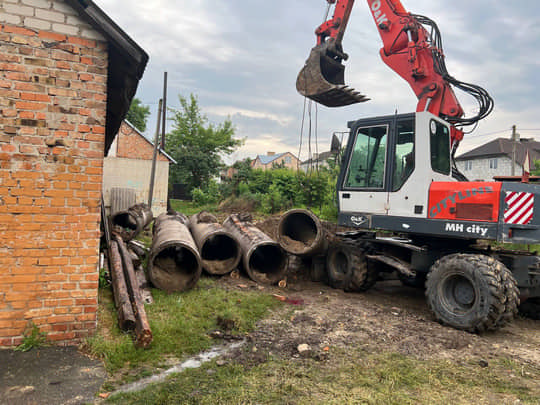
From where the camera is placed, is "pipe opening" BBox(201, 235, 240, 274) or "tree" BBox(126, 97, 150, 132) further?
"tree" BBox(126, 97, 150, 132)

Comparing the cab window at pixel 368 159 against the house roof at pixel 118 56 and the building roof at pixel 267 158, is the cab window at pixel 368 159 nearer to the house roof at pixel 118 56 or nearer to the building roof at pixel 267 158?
the house roof at pixel 118 56

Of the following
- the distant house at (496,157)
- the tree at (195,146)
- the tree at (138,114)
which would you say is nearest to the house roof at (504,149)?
the distant house at (496,157)

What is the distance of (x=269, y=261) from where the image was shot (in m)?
8.75

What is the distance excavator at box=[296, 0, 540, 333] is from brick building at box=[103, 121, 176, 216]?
17110 mm

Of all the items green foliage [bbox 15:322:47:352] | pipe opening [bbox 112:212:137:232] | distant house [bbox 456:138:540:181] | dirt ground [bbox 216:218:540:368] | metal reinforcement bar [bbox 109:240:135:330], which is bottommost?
dirt ground [bbox 216:218:540:368]

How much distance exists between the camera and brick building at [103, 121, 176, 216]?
75.6 feet

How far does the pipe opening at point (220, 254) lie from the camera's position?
8.12m

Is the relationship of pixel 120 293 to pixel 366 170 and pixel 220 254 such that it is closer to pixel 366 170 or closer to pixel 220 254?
pixel 220 254

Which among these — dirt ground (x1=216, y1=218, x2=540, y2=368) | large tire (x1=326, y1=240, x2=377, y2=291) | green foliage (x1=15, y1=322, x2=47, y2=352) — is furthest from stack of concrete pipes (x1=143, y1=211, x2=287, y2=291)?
green foliage (x1=15, y1=322, x2=47, y2=352)

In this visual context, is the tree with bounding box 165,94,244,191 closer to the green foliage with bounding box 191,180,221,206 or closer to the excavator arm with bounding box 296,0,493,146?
the green foliage with bounding box 191,180,221,206

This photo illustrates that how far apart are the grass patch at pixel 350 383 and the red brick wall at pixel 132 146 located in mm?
21375

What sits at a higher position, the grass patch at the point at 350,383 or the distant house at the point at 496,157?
the distant house at the point at 496,157

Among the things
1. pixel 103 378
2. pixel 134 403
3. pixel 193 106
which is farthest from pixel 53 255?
pixel 193 106

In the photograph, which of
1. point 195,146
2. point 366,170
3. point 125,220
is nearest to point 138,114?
point 195,146
